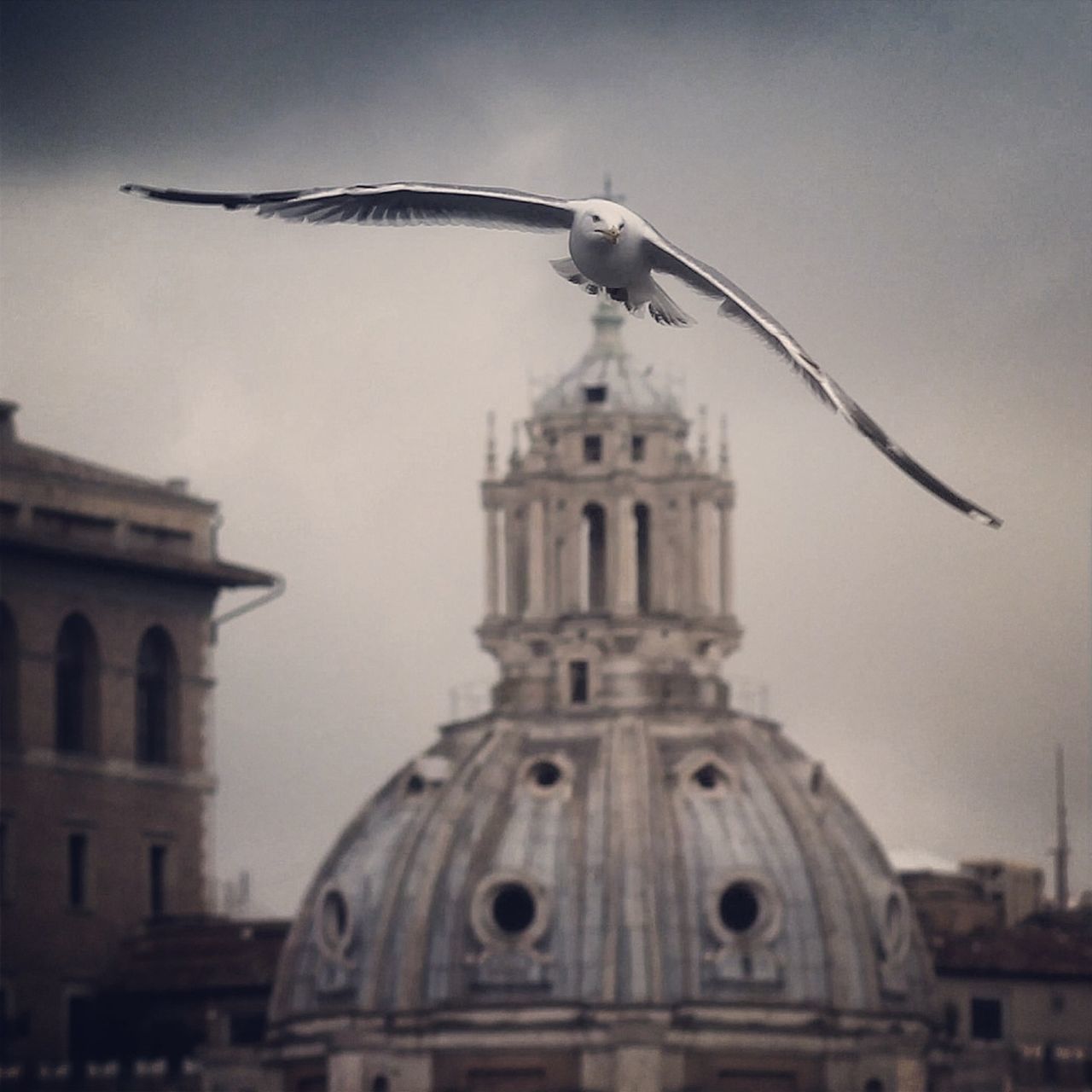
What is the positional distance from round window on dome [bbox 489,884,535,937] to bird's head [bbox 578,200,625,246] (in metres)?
117

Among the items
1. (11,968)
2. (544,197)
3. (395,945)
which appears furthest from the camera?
(395,945)

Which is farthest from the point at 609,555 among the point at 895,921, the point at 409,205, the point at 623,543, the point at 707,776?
the point at 409,205

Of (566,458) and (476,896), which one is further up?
(566,458)

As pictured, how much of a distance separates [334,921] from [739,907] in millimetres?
12007

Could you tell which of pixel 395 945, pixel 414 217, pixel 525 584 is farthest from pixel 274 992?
pixel 414 217

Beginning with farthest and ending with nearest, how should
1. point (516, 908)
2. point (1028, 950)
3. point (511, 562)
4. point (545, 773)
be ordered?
point (511, 562), point (545, 773), point (516, 908), point (1028, 950)

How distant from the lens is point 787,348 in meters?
66.3

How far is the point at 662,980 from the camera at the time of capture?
183 meters

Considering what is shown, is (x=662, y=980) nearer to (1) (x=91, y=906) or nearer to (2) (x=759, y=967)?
(2) (x=759, y=967)

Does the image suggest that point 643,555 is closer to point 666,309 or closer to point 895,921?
point 895,921

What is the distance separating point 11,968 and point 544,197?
10610 cm

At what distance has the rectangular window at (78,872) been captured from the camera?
578ft

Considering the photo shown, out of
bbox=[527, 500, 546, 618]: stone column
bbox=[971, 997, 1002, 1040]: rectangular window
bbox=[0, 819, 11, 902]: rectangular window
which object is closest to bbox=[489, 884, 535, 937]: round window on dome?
bbox=[527, 500, 546, 618]: stone column

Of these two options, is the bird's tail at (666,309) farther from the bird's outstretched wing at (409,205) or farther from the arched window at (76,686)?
the arched window at (76,686)
